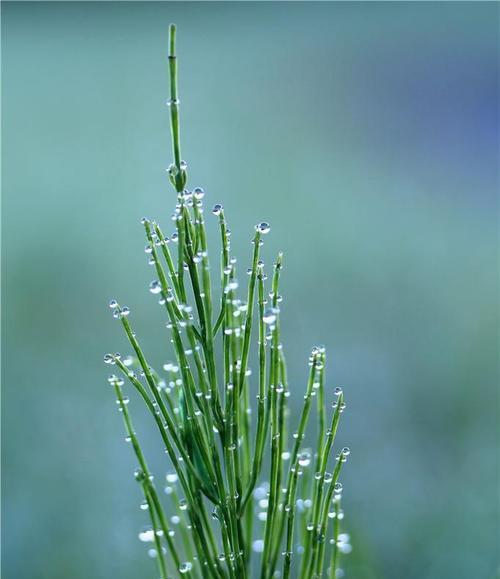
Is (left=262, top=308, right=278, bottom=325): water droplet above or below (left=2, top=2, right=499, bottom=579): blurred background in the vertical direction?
below

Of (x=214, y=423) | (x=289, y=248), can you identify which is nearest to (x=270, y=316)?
(x=214, y=423)

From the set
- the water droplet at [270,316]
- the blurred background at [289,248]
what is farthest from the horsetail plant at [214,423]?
the blurred background at [289,248]

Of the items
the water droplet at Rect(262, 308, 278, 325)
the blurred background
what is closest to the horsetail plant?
the water droplet at Rect(262, 308, 278, 325)

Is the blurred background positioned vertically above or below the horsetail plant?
above

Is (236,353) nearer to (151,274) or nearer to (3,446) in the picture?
(3,446)

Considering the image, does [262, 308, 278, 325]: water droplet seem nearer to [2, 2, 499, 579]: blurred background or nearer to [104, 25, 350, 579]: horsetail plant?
[104, 25, 350, 579]: horsetail plant

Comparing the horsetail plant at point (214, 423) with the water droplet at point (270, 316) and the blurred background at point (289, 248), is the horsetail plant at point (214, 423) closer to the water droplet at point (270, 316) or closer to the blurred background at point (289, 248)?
the water droplet at point (270, 316)

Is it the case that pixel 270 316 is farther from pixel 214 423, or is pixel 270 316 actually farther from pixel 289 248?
pixel 289 248

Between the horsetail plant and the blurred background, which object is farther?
the blurred background
